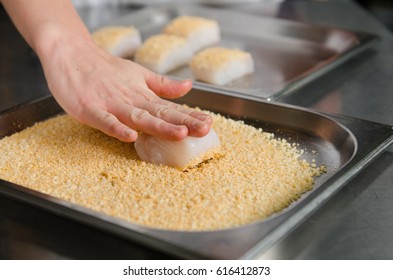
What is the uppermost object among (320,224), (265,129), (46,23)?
(46,23)

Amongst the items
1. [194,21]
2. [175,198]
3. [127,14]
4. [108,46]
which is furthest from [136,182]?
[127,14]

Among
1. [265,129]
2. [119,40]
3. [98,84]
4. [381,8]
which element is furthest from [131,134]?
[381,8]

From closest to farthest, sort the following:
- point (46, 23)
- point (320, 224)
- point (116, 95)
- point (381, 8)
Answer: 1. point (320, 224)
2. point (116, 95)
3. point (46, 23)
4. point (381, 8)

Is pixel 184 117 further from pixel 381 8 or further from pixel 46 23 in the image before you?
pixel 381 8

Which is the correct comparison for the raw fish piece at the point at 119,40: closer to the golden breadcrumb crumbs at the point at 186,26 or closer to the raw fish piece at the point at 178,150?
the golden breadcrumb crumbs at the point at 186,26

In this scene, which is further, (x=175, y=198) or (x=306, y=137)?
(x=306, y=137)

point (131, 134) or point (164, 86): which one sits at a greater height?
point (164, 86)

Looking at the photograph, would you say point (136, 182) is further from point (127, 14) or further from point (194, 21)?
point (127, 14)

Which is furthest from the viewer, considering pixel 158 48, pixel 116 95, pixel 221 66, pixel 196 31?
pixel 196 31
